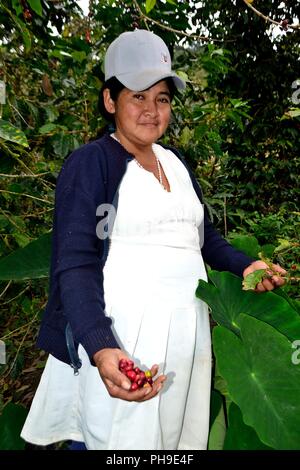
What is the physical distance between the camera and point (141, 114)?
1.02 metres

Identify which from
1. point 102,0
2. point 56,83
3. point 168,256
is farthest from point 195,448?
point 102,0

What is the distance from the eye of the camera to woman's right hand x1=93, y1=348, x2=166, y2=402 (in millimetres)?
696

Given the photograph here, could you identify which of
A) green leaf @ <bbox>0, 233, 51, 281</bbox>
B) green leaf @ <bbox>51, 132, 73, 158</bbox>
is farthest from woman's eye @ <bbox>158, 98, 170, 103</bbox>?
green leaf @ <bbox>51, 132, 73, 158</bbox>

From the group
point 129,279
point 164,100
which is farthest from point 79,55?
point 129,279

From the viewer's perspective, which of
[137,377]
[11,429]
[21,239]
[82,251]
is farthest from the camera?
[21,239]

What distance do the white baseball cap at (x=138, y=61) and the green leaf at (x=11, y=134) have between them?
0.26 m

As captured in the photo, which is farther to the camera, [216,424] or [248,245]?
[248,245]

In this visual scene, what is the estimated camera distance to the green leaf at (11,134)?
1.09m

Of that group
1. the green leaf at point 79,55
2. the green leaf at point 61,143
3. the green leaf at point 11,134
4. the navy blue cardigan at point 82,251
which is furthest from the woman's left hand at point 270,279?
the green leaf at point 79,55

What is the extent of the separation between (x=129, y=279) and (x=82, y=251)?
5.5 inches

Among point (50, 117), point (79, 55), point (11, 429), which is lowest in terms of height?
point (11, 429)

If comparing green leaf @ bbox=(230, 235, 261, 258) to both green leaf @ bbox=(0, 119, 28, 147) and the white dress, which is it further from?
green leaf @ bbox=(0, 119, 28, 147)

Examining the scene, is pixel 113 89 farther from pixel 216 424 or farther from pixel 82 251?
pixel 216 424
